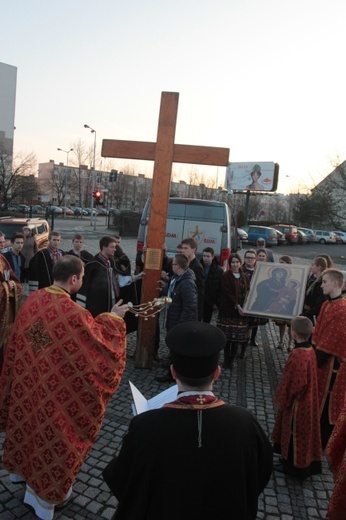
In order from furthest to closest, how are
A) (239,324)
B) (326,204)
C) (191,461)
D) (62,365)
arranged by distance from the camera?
1. (326,204)
2. (239,324)
3. (62,365)
4. (191,461)

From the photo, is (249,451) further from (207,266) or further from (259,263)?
(207,266)

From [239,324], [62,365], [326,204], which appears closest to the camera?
[62,365]

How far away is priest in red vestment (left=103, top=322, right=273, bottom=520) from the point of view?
1.65 meters

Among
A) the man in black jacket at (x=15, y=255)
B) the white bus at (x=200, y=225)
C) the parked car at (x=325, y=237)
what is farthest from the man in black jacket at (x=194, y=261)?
the parked car at (x=325, y=237)

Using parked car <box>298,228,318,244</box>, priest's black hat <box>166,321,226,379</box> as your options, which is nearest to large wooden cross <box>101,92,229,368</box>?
priest's black hat <box>166,321,226,379</box>

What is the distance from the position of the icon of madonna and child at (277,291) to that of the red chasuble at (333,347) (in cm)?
188

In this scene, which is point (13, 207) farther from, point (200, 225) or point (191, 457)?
point (191, 457)

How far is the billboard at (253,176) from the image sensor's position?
5031cm

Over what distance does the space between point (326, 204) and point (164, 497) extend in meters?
36.5

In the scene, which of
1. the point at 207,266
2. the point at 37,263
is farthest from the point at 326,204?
the point at 37,263

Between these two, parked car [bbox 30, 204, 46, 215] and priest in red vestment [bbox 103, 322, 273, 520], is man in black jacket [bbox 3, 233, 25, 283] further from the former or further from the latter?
parked car [bbox 30, 204, 46, 215]

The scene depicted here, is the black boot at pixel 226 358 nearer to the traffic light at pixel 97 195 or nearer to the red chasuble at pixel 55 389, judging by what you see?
the red chasuble at pixel 55 389

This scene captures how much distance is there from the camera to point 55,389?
2924mm

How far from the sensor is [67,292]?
3078mm
